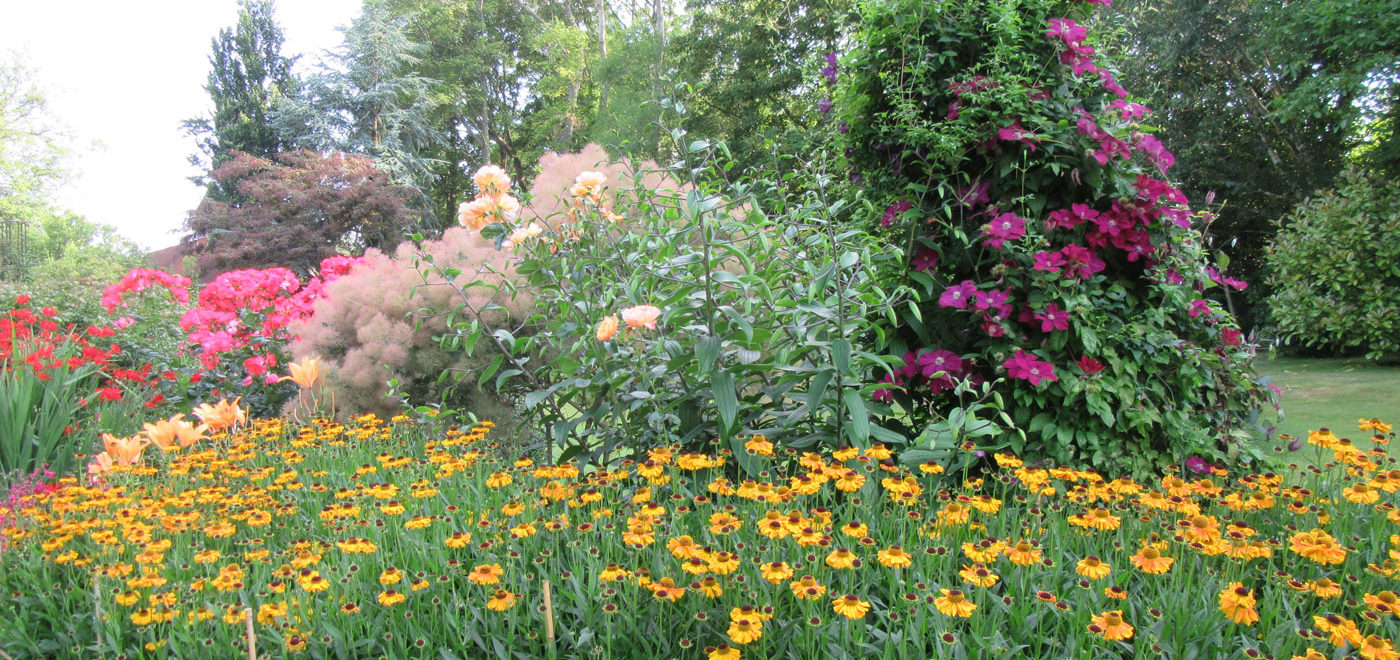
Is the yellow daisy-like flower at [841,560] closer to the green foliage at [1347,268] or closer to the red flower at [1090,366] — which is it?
the red flower at [1090,366]

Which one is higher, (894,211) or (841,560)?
(894,211)

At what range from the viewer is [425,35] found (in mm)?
22828

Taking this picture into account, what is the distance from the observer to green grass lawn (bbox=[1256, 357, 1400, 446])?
18.5 ft

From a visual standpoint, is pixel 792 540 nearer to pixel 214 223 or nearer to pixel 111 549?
pixel 111 549

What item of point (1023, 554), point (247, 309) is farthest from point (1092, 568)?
point (247, 309)

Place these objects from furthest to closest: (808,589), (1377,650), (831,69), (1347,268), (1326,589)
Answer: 1. (1347,268)
2. (831,69)
3. (1326,589)
4. (808,589)
5. (1377,650)

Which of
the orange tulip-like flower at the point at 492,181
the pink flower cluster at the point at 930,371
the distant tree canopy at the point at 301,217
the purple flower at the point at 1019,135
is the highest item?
the distant tree canopy at the point at 301,217

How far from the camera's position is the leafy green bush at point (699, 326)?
2170 mm

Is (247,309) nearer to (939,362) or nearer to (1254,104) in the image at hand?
(939,362)

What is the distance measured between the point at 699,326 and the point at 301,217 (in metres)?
15.0

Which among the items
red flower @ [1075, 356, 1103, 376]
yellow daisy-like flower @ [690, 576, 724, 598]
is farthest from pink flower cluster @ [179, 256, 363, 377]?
red flower @ [1075, 356, 1103, 376]

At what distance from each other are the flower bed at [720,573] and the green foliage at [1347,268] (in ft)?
27.9

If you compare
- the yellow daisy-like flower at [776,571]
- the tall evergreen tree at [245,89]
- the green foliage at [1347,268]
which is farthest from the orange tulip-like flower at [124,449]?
the tall evergreen tree at [245,89]

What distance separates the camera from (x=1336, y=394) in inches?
274
